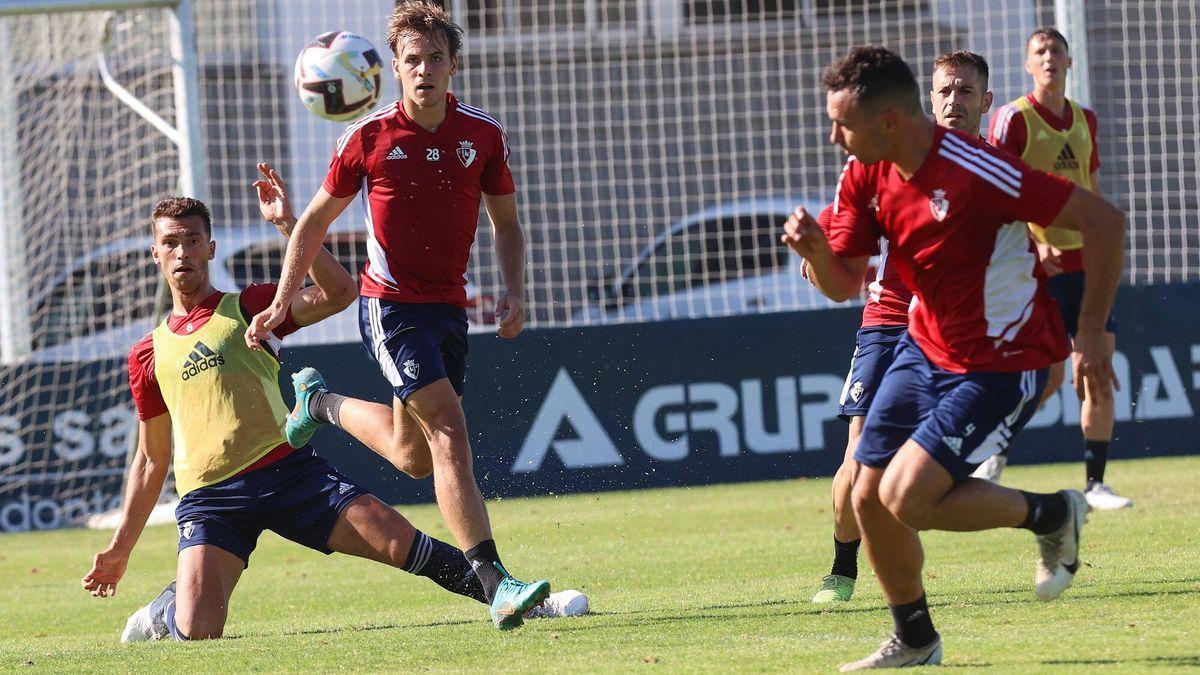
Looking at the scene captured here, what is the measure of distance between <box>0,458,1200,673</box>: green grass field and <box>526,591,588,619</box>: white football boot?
152 mm

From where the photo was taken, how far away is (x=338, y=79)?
380 inches

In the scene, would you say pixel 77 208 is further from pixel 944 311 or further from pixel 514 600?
pixel 944 311

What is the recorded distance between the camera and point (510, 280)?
21.6 ft

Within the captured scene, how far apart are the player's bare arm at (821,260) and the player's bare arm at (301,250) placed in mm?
2129

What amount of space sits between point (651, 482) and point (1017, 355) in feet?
26.9

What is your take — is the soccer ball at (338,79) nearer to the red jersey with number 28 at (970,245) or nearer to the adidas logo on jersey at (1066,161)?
the adidas logo on jersey at (1066,161)

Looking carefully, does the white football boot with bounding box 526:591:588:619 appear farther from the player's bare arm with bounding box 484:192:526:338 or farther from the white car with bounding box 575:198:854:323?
the white car with bounding box 575:198:854:323

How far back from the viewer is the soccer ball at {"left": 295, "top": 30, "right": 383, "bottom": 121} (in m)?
9.66

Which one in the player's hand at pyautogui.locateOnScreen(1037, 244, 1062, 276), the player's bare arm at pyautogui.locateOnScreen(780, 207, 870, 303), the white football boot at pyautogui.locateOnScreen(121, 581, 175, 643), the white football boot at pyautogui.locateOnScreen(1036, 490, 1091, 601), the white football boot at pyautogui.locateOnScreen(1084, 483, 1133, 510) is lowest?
the white football boot at pyautogui.locateOnScreen(1084, 483, 1133, 510)

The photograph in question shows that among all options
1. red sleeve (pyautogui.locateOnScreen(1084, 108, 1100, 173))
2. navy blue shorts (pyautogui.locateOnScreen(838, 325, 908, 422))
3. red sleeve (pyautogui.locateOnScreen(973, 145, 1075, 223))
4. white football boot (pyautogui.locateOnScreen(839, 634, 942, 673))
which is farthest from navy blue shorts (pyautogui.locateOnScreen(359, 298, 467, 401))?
red sleeve (pyautogui.locateOnScreen(1084, 108, 1100, 173))

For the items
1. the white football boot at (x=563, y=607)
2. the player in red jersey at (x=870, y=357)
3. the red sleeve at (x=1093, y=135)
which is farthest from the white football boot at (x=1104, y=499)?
the white football boot at (x=563, y=607)

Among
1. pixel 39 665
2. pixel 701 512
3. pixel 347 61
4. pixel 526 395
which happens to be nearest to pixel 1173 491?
pixel 701 512

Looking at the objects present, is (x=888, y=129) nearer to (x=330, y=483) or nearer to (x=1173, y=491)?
(x=330, y=483)

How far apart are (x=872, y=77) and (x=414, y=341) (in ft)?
7.71
